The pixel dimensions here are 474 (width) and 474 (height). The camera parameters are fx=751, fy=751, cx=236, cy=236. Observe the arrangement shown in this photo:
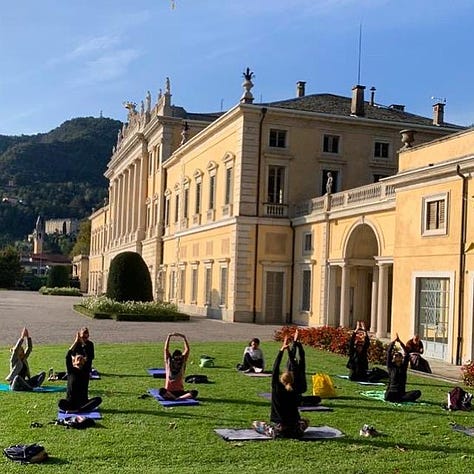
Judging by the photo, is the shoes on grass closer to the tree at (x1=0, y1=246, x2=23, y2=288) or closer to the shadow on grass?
the shadow on grass

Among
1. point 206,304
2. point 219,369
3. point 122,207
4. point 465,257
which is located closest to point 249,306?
point 206,304

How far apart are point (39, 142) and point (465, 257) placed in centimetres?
17875

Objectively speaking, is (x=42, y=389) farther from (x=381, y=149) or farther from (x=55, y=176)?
(x=55, y=176)

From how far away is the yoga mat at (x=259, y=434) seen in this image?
32.4 ft

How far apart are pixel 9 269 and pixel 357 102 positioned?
211 feet

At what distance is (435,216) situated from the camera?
72.6ft

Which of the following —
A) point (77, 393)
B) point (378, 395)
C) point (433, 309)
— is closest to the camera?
point (77, 393)

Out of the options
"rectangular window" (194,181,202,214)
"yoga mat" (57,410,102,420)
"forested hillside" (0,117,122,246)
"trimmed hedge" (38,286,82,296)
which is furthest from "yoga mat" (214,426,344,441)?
"forested hillside" (0,117,122,246)

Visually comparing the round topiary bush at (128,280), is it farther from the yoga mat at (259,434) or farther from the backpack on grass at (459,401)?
the yoga mat at (259,434)

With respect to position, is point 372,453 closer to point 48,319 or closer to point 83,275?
point 48,319

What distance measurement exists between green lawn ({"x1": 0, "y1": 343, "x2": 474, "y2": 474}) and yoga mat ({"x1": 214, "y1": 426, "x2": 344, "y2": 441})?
17cm

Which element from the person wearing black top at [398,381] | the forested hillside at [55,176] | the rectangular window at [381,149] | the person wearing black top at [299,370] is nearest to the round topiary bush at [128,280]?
the rectangular window at [381,149]

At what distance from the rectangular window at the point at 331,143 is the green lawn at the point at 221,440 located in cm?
2538

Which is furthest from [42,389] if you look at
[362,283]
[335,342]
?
[362,283]
